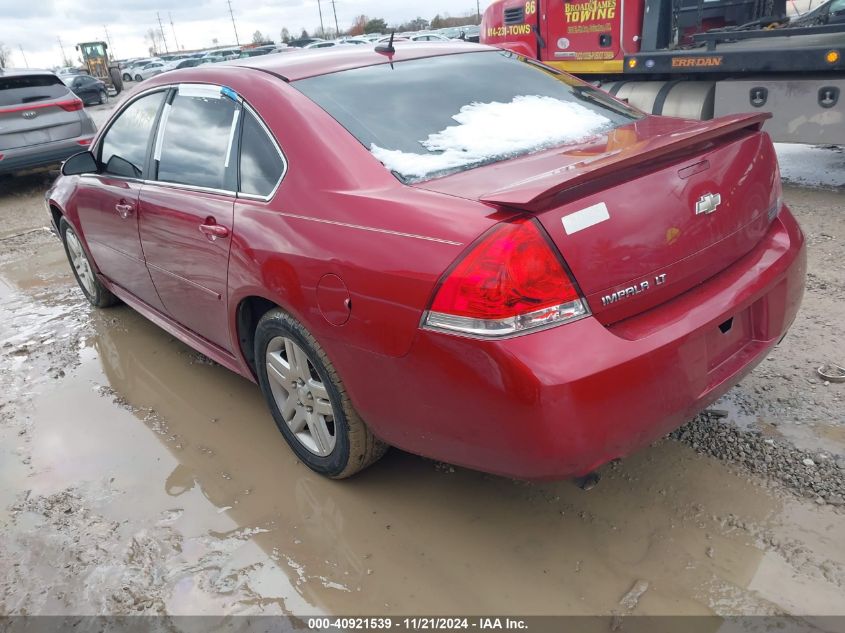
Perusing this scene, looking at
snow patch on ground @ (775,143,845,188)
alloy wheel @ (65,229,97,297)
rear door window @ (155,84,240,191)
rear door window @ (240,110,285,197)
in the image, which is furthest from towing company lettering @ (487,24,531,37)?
rear door window @ (240,110,285,197)

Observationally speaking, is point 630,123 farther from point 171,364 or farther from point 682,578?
point 171,364

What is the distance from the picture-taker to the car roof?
2.90 m

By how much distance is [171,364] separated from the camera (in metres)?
4.07

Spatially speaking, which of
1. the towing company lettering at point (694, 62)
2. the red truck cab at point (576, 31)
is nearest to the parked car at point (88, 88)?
the red truck cab at point (576, 31)

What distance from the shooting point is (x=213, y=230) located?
2863 millimetres

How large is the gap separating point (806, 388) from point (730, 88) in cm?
488

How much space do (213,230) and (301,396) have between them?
0.80 metres

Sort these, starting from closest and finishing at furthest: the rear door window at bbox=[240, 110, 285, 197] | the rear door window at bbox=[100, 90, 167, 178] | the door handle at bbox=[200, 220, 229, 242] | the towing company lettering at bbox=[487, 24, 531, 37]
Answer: the rear door window at bbox=[240, 110, 285, 197]
the door handle at bbox=[200, 220, 229, 242]
the rear door window at bbox=[100, 90, 167, 178]
the towing company lettering at bbox=[487, 24, 531, 37]

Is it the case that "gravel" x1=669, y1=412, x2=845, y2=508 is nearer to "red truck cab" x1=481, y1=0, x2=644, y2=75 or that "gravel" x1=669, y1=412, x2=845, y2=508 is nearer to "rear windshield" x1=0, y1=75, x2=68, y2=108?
"red truck cab" x1=481, y1=0, x2=644, y2=75

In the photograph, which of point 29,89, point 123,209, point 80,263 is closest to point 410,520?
point 123,209

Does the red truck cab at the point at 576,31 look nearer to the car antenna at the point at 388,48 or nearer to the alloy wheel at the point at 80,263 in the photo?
the car antenna at the point at 388,48

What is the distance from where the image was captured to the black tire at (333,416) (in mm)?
2477

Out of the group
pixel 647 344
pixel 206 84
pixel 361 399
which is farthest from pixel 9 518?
pixel 647 344

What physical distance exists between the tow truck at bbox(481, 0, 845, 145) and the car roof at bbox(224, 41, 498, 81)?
443 centimetres
